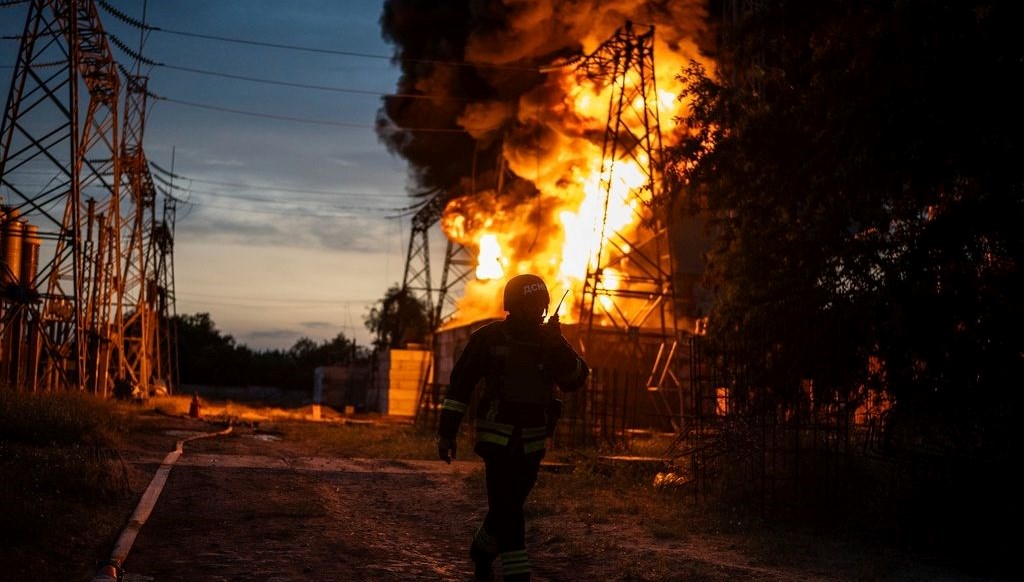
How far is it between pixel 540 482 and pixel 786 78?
20.2 feet

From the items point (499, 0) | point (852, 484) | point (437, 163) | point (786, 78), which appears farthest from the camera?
point (437, 163)

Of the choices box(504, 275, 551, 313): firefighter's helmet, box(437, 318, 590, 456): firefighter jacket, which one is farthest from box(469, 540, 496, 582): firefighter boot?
box(504, 275, 551, 313): firefighter's helmet

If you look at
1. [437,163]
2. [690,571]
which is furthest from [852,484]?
[437,163]

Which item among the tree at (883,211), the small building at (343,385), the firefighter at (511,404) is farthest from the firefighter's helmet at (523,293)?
the small building at (343,385)

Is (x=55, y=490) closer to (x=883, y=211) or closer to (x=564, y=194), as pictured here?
(x=883, y=211)

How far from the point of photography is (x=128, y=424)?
19094 mm

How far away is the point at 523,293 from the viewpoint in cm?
672

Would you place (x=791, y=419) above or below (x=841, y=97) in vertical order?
below

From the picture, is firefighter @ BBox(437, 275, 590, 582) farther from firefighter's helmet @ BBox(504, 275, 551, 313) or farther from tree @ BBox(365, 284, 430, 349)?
tree @ BBox(365, 284, 430, 349)

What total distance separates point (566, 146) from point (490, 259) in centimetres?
633

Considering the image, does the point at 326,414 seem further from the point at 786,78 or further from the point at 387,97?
the point at 786,78

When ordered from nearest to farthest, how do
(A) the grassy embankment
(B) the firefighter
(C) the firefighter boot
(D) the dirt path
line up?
(B) the firefighter
(C) the firefighter boot
(A) the grassy embankment
(D) the dirt path

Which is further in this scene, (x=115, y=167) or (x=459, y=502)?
(x=115, y=167)

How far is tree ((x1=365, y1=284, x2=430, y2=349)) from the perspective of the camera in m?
46.5
